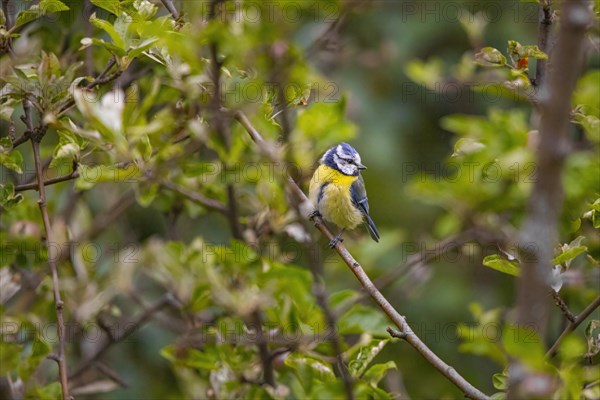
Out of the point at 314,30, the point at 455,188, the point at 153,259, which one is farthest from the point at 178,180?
the point at 314,30

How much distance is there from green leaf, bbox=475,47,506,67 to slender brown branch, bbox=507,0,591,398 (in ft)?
3.35

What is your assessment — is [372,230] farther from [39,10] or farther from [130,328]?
[39,10]

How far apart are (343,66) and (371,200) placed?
704 millimetres

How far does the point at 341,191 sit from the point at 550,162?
2.08 meters

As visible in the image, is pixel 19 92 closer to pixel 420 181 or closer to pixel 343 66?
pixel 420 181

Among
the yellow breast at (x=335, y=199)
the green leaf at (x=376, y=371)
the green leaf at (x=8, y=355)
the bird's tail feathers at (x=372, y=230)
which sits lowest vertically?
the bird's tail feathers at (x=372, y=230)

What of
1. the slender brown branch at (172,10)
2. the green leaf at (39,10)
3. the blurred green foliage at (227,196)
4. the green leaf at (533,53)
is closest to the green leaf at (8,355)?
the blurred green foliage at (227,196)

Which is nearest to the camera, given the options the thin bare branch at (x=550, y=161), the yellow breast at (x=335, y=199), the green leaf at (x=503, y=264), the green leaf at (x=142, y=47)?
the thin bare branch at (x=550, y=161)

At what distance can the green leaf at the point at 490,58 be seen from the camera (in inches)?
72.2

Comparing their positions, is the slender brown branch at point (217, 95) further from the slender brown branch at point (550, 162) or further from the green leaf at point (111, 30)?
the slender brown branch at point (550, 162)

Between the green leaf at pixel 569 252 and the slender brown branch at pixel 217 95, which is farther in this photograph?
the green leaf at pixel 569 252

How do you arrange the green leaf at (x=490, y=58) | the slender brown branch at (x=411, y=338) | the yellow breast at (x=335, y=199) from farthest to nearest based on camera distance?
the yellow breast at (x=335, y=199) → the green leaf at (x=490, y=58) → the slender brown branch at (x=411, y=338)

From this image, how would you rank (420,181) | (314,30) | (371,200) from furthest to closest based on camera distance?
(371,200) → (314,30) → (420,181)

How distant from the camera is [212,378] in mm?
2049
